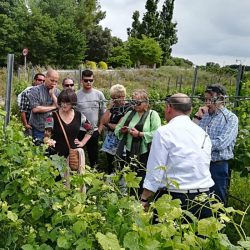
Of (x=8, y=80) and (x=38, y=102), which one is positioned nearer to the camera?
(x=8, y=80)

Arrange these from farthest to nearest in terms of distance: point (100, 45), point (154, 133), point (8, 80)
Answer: point (100, 45) → point (8, 80) → point (154, 133)

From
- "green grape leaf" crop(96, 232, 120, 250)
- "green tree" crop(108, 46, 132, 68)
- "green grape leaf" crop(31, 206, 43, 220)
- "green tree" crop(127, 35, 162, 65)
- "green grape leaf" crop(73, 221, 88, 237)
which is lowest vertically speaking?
"green grape leaf" crop(31, 206, 43, 220)

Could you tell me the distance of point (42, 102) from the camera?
14.6 feet

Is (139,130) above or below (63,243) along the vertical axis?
above

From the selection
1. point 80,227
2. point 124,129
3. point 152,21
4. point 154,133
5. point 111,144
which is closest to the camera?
point 80,227

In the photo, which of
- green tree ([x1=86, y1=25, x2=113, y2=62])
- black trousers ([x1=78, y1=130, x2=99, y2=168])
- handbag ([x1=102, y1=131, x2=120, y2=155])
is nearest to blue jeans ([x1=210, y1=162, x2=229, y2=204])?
handbag ([x1=102, y1=131, x2=120, y2=155])

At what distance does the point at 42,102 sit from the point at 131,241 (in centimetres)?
330

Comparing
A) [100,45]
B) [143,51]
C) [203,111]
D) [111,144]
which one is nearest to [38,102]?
[111,144]

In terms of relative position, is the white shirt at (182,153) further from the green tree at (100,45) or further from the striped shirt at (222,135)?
the green tree at (100,45)

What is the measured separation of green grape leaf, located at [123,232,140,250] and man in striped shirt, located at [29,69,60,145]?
124 inches

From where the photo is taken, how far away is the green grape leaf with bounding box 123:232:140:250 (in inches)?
55.0

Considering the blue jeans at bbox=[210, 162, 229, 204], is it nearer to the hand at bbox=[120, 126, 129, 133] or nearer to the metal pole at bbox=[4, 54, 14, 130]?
the hand at bbox=[120, 126, 129, 133]

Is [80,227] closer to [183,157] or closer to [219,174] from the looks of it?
[183,157]

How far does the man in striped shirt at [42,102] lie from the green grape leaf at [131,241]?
3.14 metres
